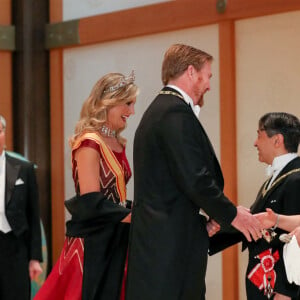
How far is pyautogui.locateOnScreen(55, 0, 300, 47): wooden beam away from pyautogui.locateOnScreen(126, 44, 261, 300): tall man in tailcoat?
205 centimetres

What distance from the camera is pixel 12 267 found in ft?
16.0

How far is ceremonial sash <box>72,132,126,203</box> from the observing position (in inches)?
146

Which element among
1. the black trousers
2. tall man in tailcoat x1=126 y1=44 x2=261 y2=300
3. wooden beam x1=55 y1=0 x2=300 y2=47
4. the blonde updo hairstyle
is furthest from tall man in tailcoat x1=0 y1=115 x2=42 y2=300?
tall man in tailcoat x1=126 y1=44 x2=261 y2=300

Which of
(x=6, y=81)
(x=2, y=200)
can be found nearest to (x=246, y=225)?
(x=2, y=200)

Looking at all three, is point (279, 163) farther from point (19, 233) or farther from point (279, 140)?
point (19, 233)

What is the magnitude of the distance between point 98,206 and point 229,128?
1907 mm

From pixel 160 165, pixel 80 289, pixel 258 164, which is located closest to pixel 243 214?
pixel 160 165

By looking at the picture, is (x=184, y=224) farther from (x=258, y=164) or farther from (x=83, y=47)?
(x=83, y=47)

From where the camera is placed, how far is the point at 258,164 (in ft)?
16.8

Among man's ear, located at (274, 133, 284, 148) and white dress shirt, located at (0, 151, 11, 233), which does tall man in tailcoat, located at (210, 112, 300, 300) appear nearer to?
man's ear, located at (274, 133, 284, 148)

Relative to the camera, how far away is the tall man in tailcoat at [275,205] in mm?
3736

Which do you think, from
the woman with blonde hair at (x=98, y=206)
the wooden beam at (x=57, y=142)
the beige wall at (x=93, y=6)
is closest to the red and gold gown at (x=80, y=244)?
the woman with blonde hair at (x=98, y=206)

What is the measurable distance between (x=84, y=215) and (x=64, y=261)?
31 centimetres

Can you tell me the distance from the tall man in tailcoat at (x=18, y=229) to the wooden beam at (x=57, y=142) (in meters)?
1.36
